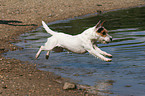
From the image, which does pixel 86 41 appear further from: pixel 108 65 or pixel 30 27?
pixel 30 27

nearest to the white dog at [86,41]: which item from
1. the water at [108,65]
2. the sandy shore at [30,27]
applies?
the water at [108,65]

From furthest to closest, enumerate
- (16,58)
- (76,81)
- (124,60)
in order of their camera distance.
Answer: (16,58), (124,60), (76,81)

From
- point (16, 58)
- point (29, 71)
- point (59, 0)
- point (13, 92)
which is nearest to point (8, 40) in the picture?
point (16, 58)

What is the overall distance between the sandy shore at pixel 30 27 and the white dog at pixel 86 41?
1011 millimetres

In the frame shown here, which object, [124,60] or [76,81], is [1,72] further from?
[124,60]

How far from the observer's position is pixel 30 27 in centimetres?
1809

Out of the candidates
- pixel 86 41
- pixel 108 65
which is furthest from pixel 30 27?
pixel 86 41

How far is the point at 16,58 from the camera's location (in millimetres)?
10352

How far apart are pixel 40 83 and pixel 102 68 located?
2.40 metres

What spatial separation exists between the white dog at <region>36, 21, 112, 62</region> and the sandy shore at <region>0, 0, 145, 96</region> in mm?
1011

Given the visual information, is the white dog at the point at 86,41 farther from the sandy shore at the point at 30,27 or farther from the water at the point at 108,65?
the sandy shore at the point at 30,27

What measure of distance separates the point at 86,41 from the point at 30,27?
34.8ft

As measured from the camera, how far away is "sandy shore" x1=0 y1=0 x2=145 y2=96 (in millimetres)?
6739

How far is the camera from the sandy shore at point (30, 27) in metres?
6.74
